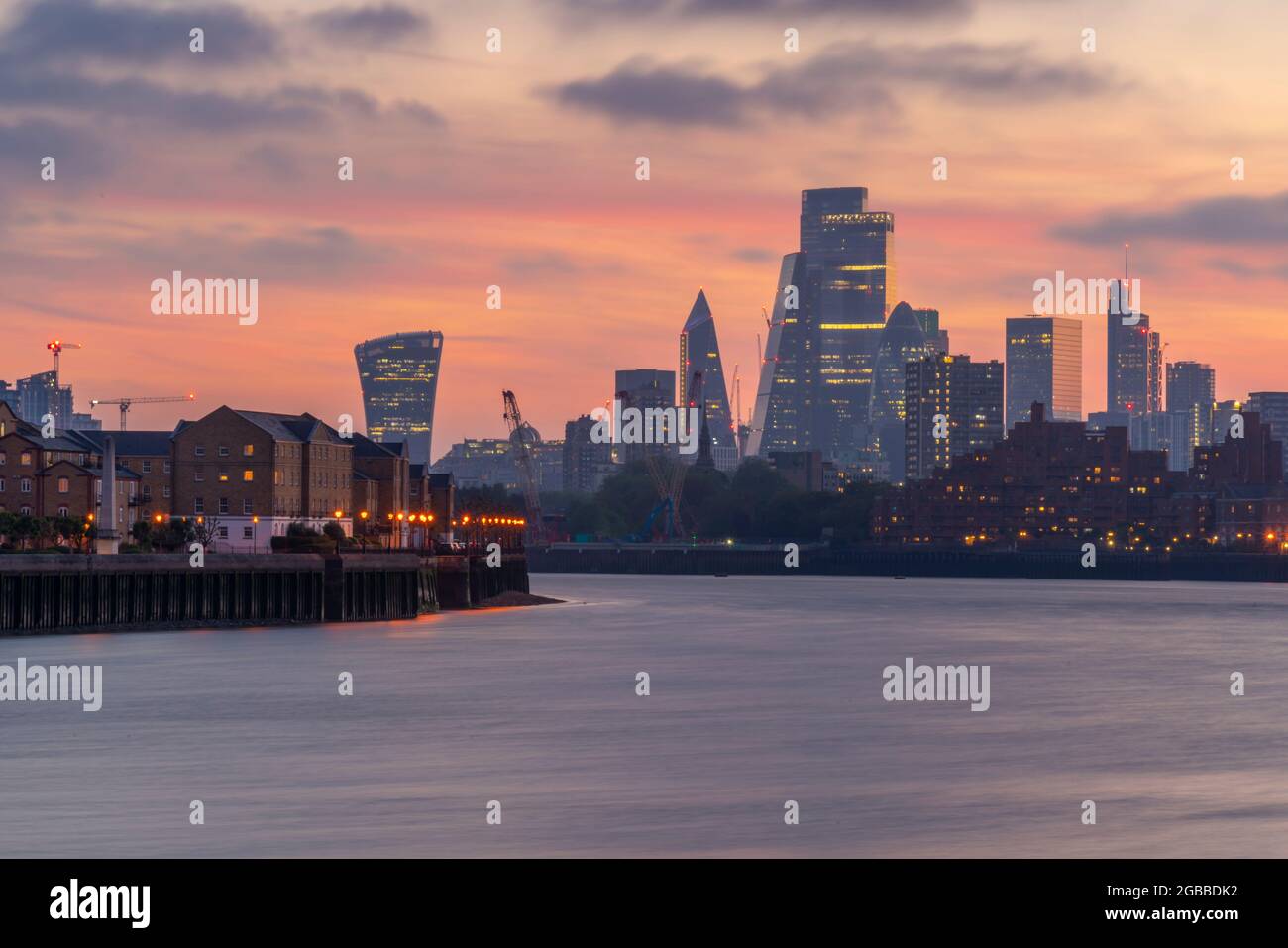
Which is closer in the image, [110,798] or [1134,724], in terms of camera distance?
[110,798]

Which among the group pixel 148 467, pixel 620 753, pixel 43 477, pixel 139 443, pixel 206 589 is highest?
pixel 139 443

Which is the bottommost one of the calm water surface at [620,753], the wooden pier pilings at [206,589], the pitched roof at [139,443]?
the calm water surface at [620,753]

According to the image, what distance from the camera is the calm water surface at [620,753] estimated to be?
39625 mm

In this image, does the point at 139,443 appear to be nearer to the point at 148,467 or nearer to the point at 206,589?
the point at 148,467

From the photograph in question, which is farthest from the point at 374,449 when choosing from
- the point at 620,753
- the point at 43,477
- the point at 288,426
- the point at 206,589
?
the point at 620,753

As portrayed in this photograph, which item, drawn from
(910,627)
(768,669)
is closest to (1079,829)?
(768,669)

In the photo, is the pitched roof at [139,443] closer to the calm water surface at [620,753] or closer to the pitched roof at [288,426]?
the pitched roof at [288,426]

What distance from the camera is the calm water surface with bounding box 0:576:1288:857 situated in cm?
3962

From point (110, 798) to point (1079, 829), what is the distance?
2223 cm

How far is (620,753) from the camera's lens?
54000 millimetres

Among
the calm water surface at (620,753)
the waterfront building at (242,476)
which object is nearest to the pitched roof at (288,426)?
the waterfront building at (242,476)

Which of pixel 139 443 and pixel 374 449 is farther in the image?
pixel 374 449
